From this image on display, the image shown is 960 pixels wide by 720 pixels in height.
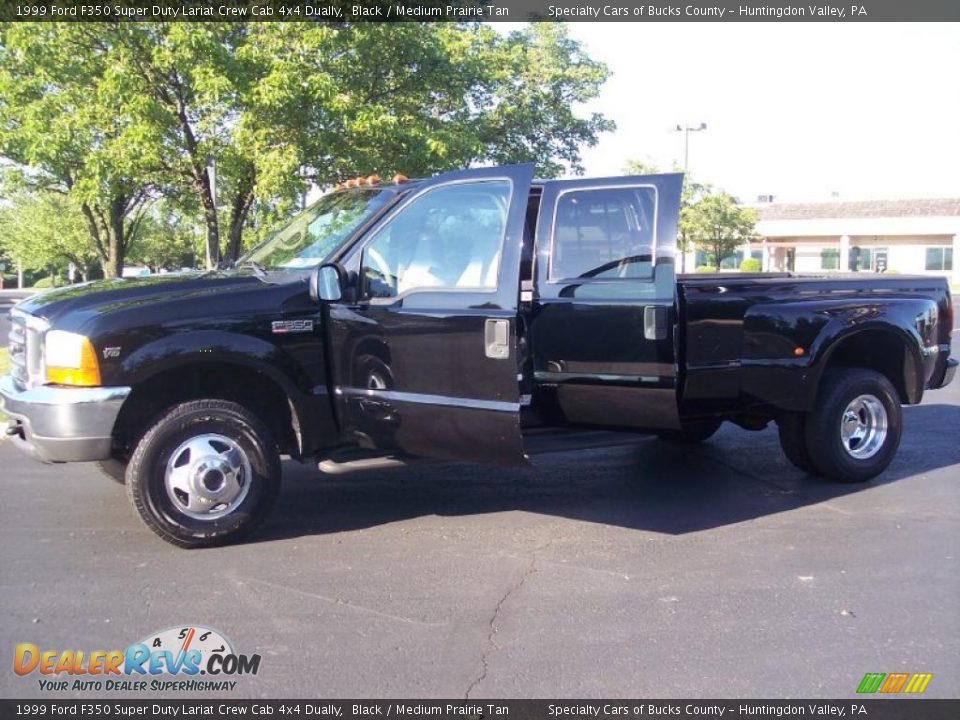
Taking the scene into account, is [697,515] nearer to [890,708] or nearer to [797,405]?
[797,405]

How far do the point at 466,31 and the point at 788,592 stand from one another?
484 inches

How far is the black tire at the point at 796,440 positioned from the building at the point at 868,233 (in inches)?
1446

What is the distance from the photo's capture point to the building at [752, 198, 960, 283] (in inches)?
1693

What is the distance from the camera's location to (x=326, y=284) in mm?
5133

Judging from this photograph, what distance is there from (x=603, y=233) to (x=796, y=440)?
2394 millimetres

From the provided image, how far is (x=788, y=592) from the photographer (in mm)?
4523

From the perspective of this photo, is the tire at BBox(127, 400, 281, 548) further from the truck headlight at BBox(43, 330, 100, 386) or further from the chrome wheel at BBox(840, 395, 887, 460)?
the chrome wheel at BBox(840, 395, 887, 460)

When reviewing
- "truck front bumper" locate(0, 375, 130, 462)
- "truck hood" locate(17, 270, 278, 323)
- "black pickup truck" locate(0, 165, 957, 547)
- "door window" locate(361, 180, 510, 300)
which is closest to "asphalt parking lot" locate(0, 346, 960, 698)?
"black pickup truck" locate(0, 165, 957, 547)

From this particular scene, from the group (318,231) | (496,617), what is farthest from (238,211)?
(496,617)

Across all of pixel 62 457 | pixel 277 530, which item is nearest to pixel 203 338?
pixel 62 457

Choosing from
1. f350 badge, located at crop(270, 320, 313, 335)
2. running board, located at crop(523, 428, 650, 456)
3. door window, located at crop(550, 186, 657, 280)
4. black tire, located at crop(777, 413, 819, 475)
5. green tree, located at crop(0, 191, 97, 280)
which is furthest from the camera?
green tree, located at crop(0, 191, 97, 280)

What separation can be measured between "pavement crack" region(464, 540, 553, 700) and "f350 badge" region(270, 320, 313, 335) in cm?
186

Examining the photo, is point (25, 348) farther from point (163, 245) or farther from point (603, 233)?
point (163, 245)

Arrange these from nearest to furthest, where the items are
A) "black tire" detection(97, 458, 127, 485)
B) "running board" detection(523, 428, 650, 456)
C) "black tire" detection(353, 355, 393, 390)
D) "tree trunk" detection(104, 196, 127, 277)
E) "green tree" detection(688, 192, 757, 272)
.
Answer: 1. "black tire" detection(353, 355, 393, 390)
2. "running board" detection(523, 428, 650, 456)
3. "black tire" detection(97, 458, 127, 485)
4. "tree trunk" detection(104, 196, 127, 277)
5. "green tree" detection(688, 192, 757, 272)
